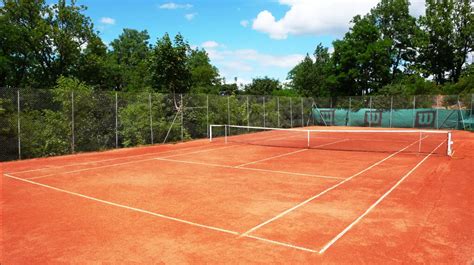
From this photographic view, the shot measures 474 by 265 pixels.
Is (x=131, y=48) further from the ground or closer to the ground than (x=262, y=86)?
further from the ground

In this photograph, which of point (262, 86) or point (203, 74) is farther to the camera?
point (262, 86)

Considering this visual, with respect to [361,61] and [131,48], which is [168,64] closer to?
[361,61]

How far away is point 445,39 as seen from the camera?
52594 mm

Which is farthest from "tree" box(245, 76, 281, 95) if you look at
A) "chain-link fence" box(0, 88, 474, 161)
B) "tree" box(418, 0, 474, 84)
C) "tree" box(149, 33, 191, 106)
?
"tree" box(149, 33, 191, 106)

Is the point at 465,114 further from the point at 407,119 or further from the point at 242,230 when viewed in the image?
the point at 242,230

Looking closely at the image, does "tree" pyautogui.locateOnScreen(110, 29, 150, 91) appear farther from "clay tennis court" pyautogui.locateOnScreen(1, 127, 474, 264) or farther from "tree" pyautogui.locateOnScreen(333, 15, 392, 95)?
"clay tennis court" pyautogui.locateOnScreen(1, 127, 474, 264)

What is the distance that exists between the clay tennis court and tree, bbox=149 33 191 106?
1254cm

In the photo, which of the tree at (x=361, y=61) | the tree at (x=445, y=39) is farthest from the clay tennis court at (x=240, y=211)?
the tree at (x=445, y=39)

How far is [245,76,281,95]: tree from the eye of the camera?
2584 inches

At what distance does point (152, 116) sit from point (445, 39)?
158ft

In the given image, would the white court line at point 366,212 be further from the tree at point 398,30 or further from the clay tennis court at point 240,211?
the tree at point 398,30

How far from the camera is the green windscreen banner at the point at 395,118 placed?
100 feet

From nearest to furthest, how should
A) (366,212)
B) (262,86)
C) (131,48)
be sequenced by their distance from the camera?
(366,212)
(262,86)
(131,48)

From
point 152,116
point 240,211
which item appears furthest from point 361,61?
point 240,211
